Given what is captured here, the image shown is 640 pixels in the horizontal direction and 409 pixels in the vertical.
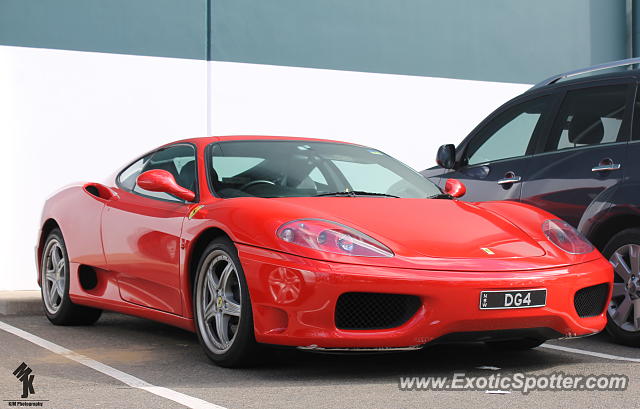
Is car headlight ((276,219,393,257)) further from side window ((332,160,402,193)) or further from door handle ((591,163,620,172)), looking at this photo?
door handle ((591,163,620,172))

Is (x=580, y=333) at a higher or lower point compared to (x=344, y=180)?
lower

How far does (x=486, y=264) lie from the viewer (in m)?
4.84

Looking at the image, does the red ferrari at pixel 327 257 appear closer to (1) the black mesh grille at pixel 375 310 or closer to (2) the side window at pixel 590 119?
(1) the black mesh grille at pixel 375 310

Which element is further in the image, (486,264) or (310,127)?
(310,127)

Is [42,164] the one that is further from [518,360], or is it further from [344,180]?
[518,360]

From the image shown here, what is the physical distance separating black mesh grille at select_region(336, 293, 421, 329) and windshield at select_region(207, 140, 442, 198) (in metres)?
0.98

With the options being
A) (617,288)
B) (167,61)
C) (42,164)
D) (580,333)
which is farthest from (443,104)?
(580,333)

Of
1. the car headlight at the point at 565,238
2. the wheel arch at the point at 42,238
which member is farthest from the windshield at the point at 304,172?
the wheel arch at the point at 42,238

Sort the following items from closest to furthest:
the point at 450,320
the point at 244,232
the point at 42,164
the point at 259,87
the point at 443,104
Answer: the point at 450,320 < the point at 244,232 < the point at 42,164 < the point at 259,87 < the point at 443,104

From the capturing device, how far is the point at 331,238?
190 inches

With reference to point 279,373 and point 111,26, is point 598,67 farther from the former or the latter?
point 111,26

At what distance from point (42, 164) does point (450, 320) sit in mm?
6950

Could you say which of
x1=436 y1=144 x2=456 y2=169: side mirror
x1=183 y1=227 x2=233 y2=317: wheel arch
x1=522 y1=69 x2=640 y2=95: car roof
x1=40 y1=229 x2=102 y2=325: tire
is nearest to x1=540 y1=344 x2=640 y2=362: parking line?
x1=436 y1=144 x2=456 y2=169: side mirror

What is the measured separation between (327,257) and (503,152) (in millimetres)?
3137
